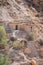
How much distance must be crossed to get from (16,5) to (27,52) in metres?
6.23

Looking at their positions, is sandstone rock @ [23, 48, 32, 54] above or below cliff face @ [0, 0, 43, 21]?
below

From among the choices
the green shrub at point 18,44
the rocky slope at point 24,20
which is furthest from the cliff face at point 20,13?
the green shrub at point 18,44

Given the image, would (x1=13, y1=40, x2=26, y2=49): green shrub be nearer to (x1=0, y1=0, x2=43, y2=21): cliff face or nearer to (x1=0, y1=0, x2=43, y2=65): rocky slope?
(x1=0, y1=0, x2=43, y2=65): rocky slope

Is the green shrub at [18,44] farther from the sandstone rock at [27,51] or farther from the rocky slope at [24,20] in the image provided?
the sandstone rock at [27,51]

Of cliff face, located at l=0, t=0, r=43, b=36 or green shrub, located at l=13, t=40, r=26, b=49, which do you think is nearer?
green shrub, located at l=13, t=40, r=26, b=49

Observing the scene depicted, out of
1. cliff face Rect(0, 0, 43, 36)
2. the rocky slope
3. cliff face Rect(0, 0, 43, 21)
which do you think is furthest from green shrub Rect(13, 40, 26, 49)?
cliff face Rect(0, 0, 43, 21)

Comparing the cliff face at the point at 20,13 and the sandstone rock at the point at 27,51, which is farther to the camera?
the cliff face at the point at 20,13

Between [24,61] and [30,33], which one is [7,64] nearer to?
[24,61]

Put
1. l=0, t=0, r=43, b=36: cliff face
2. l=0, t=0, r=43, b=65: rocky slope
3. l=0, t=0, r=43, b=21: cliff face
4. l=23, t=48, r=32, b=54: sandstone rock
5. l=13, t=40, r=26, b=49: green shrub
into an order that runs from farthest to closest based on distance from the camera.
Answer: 1. l=0, t=0, r=43, b=21: cliff face
2. l=0, t=0, r=43, b=36: cliff face
3. l=23, t=48, r=32, b=54: sandstone rock
4. l=13, t=40, r=26, b=49: green shrub
5. l=0, t=0, r=43, b=65: rocky slope

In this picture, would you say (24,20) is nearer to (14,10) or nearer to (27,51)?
(14,10)

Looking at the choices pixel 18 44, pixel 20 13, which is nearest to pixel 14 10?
pixel 20 13

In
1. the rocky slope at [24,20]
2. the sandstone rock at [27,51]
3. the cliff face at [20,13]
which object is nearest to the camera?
the rocky slope at [24,20]

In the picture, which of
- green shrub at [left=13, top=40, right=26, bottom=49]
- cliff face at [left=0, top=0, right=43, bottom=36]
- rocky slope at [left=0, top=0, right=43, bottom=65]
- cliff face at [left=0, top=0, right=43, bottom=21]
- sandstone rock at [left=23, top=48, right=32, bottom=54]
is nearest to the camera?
rocky slope at [left=0, top=0, right=43, bottom=65]

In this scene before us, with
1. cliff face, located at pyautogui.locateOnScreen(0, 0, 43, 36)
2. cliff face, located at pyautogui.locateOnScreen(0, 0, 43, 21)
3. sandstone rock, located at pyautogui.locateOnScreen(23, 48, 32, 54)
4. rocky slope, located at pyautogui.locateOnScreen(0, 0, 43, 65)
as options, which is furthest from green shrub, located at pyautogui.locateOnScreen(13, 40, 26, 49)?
cliff face, located at pyautogui.locateOnScreen(0, 0, 43, 21)
